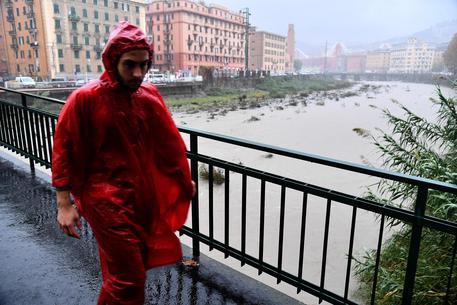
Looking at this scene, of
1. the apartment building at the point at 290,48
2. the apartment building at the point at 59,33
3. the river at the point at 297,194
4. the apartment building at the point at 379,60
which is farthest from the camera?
the apartment building at the point at 379,60

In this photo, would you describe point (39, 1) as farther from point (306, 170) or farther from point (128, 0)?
point (306, 170)

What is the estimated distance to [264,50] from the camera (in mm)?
84812

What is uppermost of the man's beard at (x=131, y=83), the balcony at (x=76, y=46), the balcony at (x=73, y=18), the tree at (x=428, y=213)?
the balcony at (x=73, y=18)

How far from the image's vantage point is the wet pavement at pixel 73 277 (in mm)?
2418

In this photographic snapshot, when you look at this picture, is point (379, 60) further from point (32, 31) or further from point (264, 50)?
point (32, 31)

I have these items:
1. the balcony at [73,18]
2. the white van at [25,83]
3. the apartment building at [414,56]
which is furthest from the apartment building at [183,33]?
the apartment building at [414,56]

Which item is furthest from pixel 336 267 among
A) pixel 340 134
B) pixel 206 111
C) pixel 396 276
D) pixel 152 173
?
pixel 206 111

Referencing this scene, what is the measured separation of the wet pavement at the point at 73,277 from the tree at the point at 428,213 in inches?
60.5

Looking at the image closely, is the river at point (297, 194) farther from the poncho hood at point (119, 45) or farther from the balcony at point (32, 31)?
the balcony at point (32, 31)

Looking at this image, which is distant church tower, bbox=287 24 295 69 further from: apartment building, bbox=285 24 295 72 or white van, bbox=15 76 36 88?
white van, bbox=15 76 36 88

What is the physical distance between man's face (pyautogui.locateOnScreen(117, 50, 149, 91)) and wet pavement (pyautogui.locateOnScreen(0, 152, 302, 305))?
4.78ft

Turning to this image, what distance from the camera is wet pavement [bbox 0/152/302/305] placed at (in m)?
2.42

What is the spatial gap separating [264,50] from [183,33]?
31131mm

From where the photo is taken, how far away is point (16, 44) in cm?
4269
